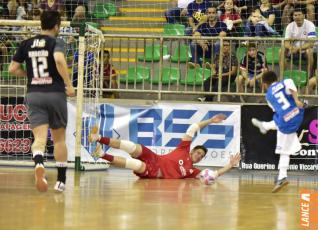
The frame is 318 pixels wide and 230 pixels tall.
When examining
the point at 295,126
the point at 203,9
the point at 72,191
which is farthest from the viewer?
A: the point at 203,9

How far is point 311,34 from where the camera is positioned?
1733cm

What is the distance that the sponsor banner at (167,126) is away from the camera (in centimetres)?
1609

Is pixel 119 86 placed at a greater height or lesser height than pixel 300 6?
lesser

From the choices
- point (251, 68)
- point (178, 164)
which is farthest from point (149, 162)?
point (251, 68)

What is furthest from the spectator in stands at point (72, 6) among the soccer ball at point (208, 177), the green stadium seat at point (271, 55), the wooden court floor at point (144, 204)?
the soccer ball at point (208, 177)

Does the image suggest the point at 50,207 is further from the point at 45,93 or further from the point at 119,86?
the point at 119,86

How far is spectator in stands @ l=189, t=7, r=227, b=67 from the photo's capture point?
1712 centimetres

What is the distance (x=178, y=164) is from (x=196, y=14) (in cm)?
562

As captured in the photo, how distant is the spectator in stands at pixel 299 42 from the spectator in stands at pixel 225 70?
1016 millimetres

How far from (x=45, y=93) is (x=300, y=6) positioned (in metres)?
9.22

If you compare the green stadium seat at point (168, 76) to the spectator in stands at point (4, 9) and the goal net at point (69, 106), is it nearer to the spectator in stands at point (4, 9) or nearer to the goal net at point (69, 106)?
the goal net at point (69, 106)

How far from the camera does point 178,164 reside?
13.9m

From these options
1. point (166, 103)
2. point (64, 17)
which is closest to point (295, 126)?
point (166, 103)

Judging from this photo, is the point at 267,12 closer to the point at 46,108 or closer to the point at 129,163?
the point at 129,163
